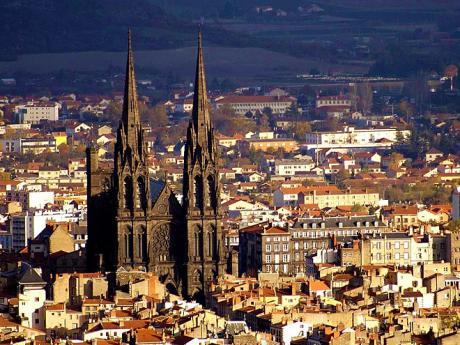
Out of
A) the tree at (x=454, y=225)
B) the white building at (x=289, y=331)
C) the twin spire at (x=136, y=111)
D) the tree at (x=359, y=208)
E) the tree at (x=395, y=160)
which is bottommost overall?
the white building at (x=289, y=331)

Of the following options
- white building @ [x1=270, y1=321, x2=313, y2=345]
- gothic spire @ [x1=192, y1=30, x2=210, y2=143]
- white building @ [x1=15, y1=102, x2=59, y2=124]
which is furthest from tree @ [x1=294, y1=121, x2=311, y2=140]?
white building @ [x1=270, y1=321, x2=313, y2=345]

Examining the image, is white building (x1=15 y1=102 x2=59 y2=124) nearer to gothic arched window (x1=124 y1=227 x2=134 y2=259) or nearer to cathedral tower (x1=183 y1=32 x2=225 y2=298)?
cathedral tower (x1=183 y1=32 x2=225 y2=298)

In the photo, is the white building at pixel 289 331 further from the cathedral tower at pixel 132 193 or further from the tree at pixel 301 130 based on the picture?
the tree at pixel 301 130

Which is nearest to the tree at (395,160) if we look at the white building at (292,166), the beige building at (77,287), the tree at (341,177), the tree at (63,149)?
the tree at (341,177)

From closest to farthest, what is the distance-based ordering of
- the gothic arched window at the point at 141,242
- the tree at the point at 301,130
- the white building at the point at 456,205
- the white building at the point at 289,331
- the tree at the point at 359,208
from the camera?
the white building at the point at 289,331 → the gothic arched window at the point at 141,242 → the tree at the point at 359,208 → the white building at the point at 456,205 → the tree at the point at 301,130

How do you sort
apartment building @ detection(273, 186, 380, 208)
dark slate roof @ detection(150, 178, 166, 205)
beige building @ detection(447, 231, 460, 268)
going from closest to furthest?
dark slate roof @ detection(150, 178, 166, 205) < beige building @ detection(447, 231, 460, 268) < apartment building @ detection(273, 186, 380, 208)
